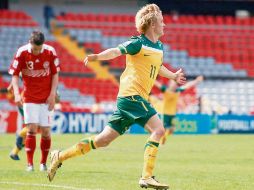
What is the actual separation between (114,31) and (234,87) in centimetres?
777

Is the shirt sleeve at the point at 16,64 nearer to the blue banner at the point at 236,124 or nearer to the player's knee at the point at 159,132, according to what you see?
the player's knee at the point at 159,132

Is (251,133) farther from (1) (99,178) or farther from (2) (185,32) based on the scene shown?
(1) (99,178)

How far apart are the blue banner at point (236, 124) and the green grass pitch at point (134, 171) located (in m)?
12.1

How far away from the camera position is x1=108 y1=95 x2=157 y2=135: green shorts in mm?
9812

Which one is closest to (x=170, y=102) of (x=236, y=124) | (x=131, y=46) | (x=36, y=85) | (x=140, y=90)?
(x=236, y=124)

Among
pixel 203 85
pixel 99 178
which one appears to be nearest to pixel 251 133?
pixel 203 85

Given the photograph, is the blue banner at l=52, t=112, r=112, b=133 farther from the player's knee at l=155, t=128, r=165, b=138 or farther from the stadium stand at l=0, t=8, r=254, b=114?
the player's knee at l=155, t=128, r=165, b=138

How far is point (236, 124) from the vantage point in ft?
107

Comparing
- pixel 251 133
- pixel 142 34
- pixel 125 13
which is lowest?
pixel 251 133

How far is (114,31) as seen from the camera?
142ft

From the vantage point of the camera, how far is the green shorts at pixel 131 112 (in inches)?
386

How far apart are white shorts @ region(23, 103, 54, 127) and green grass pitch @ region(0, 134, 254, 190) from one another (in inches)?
32.6

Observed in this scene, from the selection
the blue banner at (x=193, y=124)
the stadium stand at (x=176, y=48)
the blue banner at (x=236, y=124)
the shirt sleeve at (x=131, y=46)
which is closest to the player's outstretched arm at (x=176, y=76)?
the shirt sleeve at (x=131, y=46)

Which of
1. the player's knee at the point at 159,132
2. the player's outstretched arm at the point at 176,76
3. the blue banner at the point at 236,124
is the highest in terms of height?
the player's outstretched arm at the point at 176,76
